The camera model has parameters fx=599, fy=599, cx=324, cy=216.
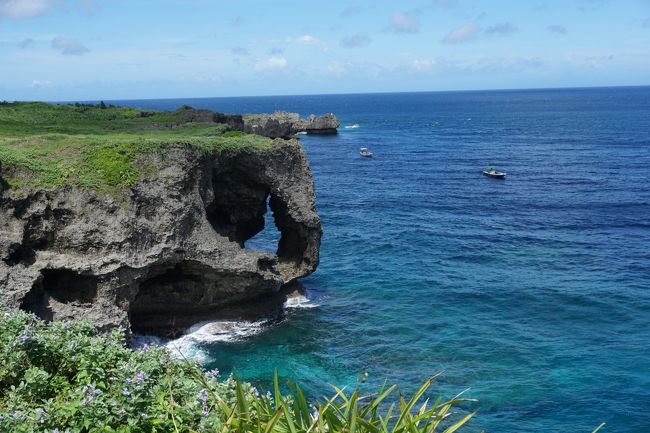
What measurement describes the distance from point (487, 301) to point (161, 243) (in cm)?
2143

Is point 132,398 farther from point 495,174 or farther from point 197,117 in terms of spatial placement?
point 495,174

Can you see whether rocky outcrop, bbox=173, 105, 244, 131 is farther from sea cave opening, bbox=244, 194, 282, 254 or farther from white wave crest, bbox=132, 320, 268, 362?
white wave crest, bbox=132, 320, 268, 362

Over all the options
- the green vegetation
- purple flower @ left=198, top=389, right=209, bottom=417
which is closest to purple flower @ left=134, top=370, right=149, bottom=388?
the green vegetation

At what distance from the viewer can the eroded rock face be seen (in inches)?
1120

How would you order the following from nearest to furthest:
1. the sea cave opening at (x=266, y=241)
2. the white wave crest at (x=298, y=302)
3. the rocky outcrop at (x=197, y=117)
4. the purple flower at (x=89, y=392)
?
the purple flower at (x=89, y=392) → the white wave crest at (x=298, y=302) → the rocky outcrop at (x=197, y=117) → the sea cave opening at (x=266, y=241)

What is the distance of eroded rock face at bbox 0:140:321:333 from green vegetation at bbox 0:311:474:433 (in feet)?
52.5

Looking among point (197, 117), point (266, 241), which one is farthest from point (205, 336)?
point (197, 117)

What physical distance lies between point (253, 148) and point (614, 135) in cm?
11101

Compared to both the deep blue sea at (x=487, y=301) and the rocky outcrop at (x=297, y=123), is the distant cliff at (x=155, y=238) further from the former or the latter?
the rocky outcrop at (x=297, y=123)

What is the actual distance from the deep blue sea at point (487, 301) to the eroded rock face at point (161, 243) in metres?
3.54

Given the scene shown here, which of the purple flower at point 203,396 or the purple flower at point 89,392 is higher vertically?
the purple flower at point 89,392

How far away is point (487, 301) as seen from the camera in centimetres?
3959

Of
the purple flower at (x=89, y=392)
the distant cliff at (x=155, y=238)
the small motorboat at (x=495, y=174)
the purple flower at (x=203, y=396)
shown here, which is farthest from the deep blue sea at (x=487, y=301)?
the purple flower at (x=89, y=392)

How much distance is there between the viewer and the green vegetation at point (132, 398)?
29.9ft
